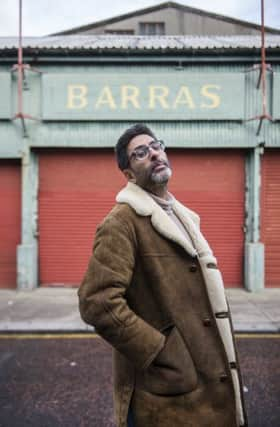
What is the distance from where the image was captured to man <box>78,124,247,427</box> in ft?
5.73

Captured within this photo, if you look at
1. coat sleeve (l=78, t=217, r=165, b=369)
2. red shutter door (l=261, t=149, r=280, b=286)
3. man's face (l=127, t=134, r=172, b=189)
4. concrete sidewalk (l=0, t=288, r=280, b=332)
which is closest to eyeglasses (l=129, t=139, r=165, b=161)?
man's face (l=127, t=134, r=172, b=189)

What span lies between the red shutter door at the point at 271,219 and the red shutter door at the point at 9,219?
6319 mm

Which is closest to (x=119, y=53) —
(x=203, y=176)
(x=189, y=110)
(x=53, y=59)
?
(x=53, y=59)

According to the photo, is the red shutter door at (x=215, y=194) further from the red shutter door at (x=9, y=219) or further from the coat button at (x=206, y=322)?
the coat button at (x=206, y=322)

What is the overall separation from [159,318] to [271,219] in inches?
326

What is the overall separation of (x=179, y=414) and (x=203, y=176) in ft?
26.4

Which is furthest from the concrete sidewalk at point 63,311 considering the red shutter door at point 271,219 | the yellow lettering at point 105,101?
the yellow lettering at point 105,101

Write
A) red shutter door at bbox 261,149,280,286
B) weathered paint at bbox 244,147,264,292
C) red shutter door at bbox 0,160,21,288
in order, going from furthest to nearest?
red shutter door at bbox 0,160,21,288 < red shutter door at bbox 261,149,280,286 < weathered paint at bbox 244,147,264,292

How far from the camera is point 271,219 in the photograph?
9.48m

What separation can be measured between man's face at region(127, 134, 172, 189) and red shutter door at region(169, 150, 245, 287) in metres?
7.40

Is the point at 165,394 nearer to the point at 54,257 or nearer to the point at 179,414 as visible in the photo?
the point at 179,414

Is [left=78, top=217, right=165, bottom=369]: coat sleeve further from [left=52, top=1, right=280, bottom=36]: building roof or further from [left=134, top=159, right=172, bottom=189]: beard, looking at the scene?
[left=52, top=1, right=280, bottom=36]: building roof

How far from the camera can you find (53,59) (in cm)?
919

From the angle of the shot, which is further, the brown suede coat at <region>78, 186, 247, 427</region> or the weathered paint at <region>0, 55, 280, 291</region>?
the weathered paint at <region>0, 55, 280, 291</region>
